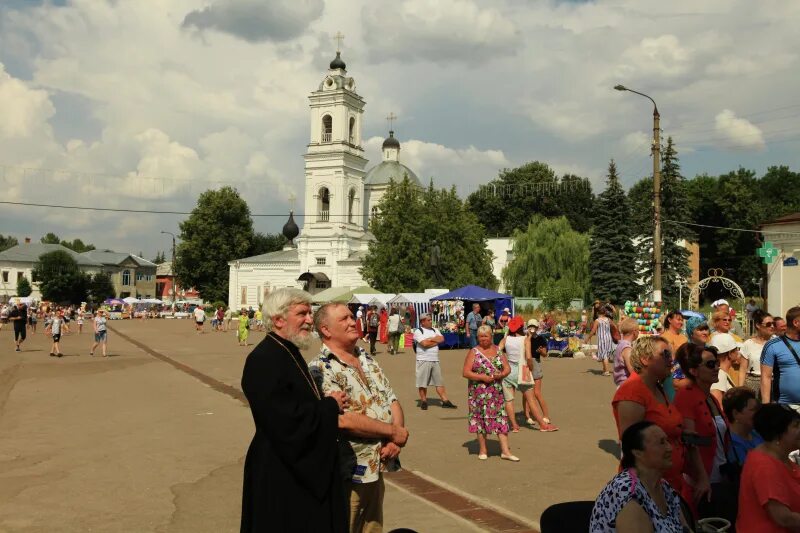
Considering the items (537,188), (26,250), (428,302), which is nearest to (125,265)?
(26,250)

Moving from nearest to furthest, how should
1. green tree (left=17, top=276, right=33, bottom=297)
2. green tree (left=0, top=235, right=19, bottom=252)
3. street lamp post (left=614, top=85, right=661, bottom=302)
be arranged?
1. street lamp post (left=614, top=85, right=661, bottom=302)
2. green tree (left=17, top=276, right=33, bottom=297)
3. green tree (left=0, top=235, right=19, bottom=252)

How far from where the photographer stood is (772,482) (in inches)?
165

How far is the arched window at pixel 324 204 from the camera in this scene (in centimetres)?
7519

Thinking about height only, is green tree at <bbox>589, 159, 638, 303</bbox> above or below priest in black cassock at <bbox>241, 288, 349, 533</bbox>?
above

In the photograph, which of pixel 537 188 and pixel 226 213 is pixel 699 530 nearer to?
pixel 537 188

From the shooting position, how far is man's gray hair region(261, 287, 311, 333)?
3.99 m

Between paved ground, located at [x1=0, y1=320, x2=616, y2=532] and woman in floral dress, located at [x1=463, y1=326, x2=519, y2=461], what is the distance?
31 centimetres

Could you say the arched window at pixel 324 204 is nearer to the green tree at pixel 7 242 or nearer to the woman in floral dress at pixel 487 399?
the woman in floral dress at pixel 487 399

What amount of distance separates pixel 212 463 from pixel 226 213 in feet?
257

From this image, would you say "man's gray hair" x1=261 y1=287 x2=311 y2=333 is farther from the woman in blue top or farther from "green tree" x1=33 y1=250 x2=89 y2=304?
"green tree" x1=33 y1=250 x2=89 y2=304

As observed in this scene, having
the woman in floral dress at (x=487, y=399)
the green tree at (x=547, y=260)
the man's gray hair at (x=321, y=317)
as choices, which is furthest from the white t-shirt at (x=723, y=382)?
the green tree at (x=547, y=260)

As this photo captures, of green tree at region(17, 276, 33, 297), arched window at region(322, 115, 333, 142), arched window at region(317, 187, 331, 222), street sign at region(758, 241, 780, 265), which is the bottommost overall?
green tree at region(17, 276, 33, 297)

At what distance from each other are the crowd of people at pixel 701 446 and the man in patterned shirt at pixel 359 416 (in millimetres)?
1173

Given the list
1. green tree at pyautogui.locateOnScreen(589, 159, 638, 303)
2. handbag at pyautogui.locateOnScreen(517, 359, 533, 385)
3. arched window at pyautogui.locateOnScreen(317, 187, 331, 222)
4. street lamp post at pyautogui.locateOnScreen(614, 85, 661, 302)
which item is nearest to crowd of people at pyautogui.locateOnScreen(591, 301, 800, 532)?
handbag at pyautogui.locateOnScreen(517, 359, 533, 385)
